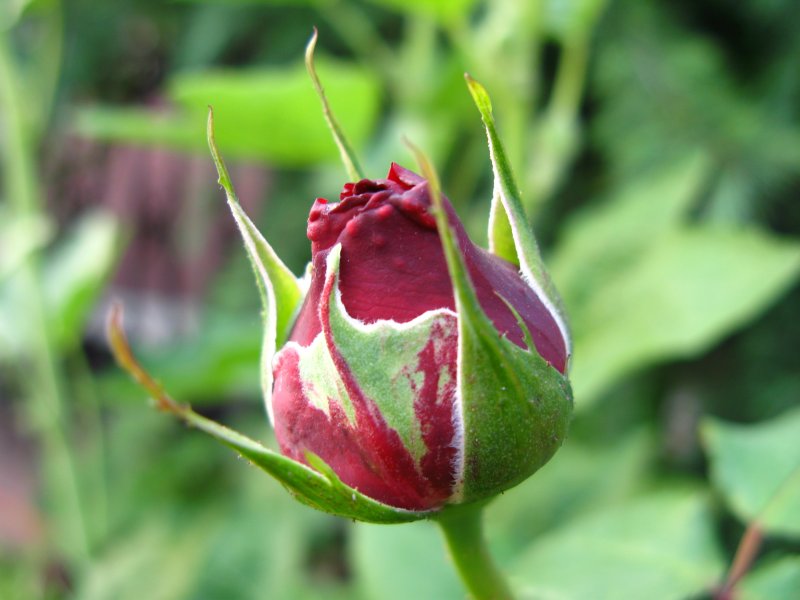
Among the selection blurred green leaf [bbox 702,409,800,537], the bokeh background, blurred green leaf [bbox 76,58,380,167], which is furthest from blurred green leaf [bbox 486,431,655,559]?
blurred green leaf [bbox 76,58,380,167]

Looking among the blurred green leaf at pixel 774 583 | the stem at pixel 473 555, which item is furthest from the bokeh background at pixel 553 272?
the stem at pixel 473 555

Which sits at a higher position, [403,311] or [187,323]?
[403,311]

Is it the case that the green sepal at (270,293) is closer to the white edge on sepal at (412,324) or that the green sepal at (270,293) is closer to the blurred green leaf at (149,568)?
the white edge on sepal at (412,324)

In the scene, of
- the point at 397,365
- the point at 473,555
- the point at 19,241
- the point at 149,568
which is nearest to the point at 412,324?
the point at 397,365

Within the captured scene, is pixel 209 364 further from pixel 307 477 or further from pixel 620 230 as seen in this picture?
pixel 307 477

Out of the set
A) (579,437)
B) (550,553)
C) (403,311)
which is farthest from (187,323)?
(403,311)

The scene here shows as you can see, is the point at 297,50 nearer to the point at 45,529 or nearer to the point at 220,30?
the point at 220,30

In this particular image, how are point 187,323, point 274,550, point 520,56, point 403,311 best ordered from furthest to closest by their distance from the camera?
point 187,323 → point 274,550 → point 520,56 → point 403,311
